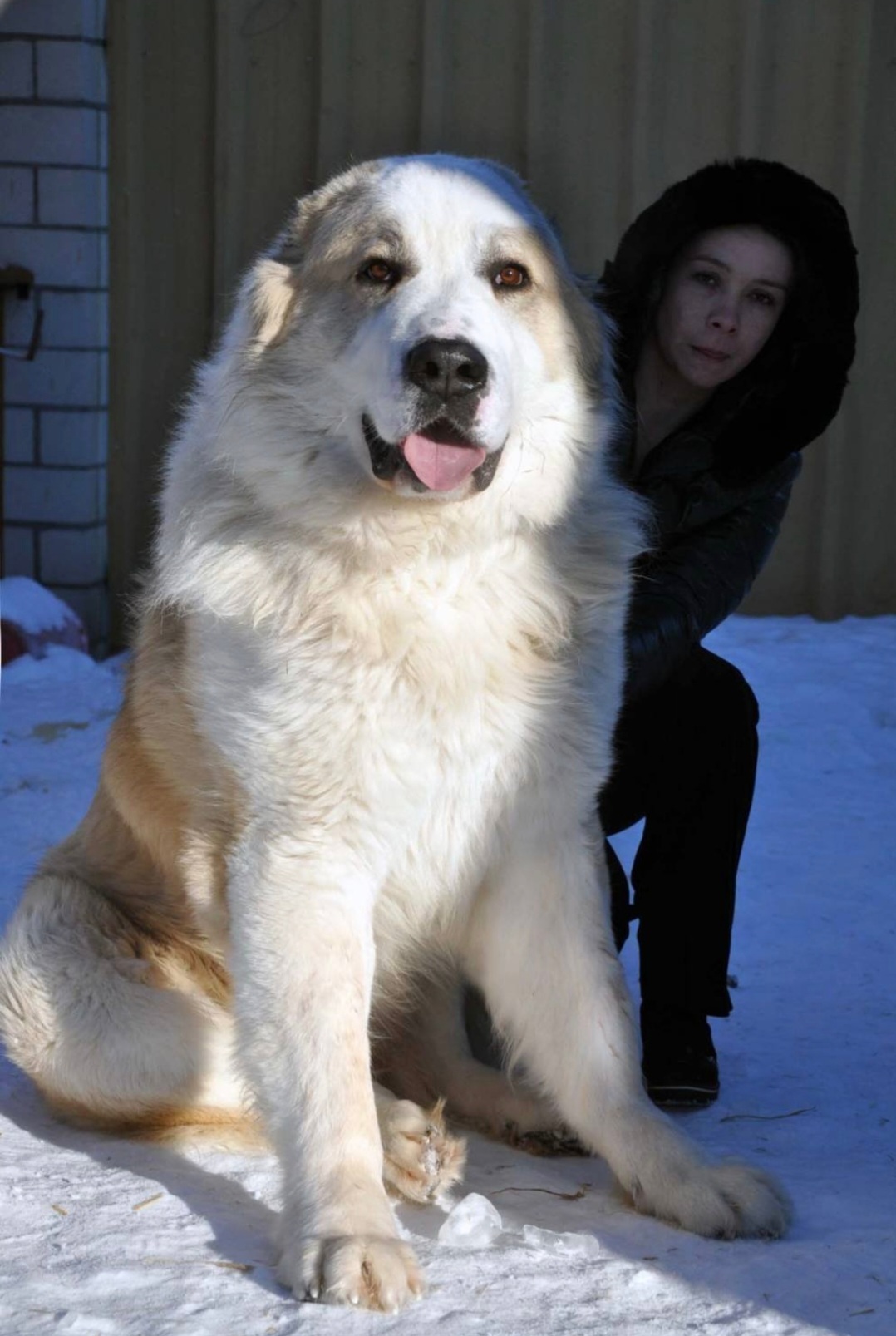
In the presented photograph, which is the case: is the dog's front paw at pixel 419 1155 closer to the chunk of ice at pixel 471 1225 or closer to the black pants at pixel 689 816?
the chunk of ice at pixel 471 1225

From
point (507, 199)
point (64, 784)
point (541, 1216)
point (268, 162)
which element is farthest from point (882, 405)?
point (541, 1216)

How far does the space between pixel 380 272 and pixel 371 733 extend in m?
0.69

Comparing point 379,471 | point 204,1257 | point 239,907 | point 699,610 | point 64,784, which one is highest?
point 379,471

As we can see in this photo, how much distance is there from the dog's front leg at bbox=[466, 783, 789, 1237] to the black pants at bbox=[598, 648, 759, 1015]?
52 cm

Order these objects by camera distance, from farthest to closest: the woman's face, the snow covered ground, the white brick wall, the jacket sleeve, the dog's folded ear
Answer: the white brick wall
the woman's face
the jacket sleeve
the dog's folded ear
the snow covered ground

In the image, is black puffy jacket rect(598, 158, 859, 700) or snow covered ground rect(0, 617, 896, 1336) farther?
black puffy jacket rect(598, 158, 859, 700)

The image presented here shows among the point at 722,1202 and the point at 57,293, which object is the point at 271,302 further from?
the point at 57,293

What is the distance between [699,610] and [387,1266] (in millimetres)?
1354

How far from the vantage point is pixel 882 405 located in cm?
625

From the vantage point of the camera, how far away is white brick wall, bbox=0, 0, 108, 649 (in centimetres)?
577

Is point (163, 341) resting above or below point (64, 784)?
above

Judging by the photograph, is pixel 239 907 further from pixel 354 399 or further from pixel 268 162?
pixel 268 162

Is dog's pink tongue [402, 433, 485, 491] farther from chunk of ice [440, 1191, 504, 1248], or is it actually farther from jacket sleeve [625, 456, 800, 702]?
chunk of ice [440, 1191, 504, 1248]

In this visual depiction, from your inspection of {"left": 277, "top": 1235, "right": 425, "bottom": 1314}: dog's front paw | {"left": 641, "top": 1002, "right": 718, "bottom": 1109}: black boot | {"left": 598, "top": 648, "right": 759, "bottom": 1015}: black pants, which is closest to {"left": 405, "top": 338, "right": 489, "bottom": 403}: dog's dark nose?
{"left": 598, "top": 648, "right": 759, "bottom": 1015}: black pants
